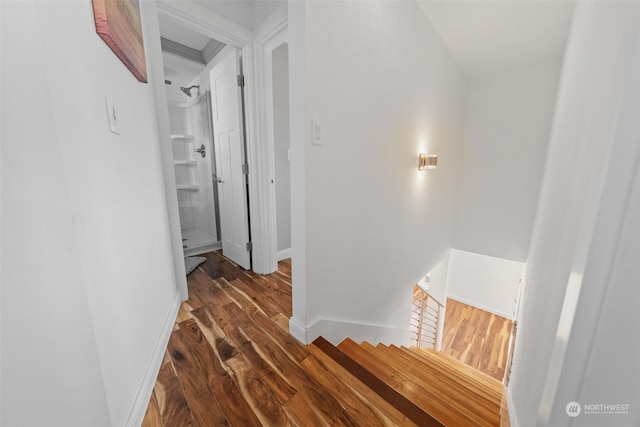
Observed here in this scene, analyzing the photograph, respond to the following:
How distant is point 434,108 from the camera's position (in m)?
2.47

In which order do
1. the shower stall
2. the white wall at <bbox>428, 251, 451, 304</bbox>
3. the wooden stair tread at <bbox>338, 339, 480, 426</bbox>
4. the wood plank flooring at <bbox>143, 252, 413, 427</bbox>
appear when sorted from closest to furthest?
the wood plank flooring at <bbox>143, 252, 413, 427</bbox>, the wooden stair tread at <bbox>338, 339, 480, 426</bbox>, the shower stall, the white wall at <bbox>428, 251, 451, 304</bbox>

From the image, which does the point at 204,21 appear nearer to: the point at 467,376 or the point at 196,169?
the point at 196,169

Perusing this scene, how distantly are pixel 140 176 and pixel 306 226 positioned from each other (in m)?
0.90

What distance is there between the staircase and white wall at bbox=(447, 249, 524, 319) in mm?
3909

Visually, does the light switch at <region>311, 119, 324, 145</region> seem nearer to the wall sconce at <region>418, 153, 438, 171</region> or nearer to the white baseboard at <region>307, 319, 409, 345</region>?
the white baseboard at <region>307, 319, 409, 345</region>

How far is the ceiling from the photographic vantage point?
1891 mm

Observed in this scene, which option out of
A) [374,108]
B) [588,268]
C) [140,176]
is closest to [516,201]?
[374,108]

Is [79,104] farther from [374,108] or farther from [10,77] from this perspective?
[374,108]

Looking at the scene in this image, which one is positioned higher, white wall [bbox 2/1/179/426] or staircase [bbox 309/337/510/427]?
white wall [bbox 2/1/179/426]

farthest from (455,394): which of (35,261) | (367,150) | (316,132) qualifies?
(35,261)

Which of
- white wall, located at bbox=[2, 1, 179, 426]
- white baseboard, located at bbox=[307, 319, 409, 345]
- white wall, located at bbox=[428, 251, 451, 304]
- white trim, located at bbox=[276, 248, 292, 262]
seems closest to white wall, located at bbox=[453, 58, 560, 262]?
white wall, located at bbox=[428, 251, 451, 304]

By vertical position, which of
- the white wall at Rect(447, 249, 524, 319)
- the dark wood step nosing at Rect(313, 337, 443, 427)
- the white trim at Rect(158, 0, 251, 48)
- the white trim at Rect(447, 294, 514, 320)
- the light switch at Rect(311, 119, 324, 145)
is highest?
the white trim at Rect(158, 0, 251, 48)

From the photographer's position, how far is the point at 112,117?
0.92 meters

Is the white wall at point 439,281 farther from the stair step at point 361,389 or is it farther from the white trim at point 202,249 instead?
the white trim at point 202,249
